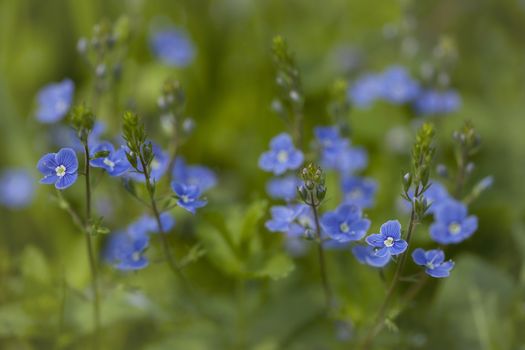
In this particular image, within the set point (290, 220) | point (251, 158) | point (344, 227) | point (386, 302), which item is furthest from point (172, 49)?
point (386, 302)

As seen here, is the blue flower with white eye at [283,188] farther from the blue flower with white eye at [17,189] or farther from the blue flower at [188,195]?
the blue flower with white eye at [17,189]

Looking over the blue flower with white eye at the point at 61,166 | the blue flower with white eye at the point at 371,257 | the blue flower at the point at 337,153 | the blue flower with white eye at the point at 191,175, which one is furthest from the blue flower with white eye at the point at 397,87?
the blue flower with white eye at the point at 61,166

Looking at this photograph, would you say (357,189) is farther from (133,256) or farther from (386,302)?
(133,256)

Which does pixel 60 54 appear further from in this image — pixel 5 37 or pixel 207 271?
pixel 207 271

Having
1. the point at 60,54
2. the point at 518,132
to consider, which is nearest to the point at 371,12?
the point at 518,132

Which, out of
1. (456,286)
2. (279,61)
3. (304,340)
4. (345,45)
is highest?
(279,61)

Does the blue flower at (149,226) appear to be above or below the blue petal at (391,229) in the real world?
below

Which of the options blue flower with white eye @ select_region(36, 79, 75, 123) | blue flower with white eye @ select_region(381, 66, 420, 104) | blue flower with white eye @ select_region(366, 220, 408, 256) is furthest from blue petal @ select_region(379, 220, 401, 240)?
blue flower with white eye @ select_region(381, 66, 420, 104)

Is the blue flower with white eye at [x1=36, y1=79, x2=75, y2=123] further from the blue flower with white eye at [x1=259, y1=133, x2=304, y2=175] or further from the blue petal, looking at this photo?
the blue petal
